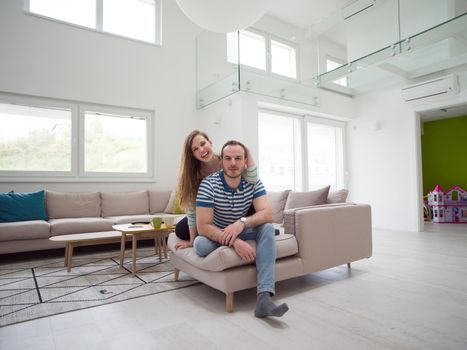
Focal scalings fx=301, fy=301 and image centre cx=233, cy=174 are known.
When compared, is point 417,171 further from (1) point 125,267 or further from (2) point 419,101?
(1) point 125,267

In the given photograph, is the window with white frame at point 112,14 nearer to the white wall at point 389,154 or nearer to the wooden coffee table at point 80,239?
the wooden coffee table at point 80,239

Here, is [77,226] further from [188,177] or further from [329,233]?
[329,233]

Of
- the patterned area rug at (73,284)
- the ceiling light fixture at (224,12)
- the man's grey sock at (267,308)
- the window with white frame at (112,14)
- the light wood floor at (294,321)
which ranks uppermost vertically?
the window with white frame at (112,14)

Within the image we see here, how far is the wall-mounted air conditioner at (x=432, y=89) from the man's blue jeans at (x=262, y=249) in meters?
4.44

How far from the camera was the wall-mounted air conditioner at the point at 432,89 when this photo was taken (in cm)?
461

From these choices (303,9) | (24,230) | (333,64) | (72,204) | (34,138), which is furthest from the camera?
(303,9)

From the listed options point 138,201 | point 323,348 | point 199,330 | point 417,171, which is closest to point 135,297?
point 199,330

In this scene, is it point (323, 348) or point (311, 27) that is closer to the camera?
point (323, 348)

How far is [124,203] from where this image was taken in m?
4.30

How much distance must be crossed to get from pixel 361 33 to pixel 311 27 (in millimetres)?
1117

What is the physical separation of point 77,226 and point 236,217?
2.37m

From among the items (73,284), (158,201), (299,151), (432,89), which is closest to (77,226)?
(73,284)

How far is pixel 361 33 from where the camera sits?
14.7ft

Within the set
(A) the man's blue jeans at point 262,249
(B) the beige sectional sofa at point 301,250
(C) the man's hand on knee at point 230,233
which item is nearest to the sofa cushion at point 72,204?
(B) the beige sectional sofa at point 301,250
